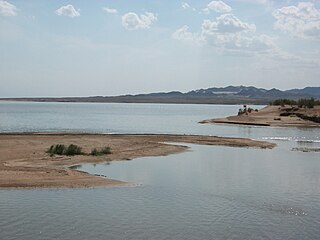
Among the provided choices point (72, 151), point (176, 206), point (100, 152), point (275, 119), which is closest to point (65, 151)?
point (72, 151)

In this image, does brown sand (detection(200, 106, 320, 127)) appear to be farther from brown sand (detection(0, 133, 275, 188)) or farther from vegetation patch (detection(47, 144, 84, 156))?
vegetation patch (detection(47, 144, 84, 156))

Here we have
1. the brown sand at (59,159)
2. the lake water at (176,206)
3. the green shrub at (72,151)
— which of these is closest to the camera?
the lake water at (176,206)

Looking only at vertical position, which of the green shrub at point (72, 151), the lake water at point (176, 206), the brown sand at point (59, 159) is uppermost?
the green shrub at point (72, 151)

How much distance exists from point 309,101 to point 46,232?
7945 centimetres

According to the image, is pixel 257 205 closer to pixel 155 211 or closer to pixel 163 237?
pixel 155 211

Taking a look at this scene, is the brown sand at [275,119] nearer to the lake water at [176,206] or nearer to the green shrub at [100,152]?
the green shrub at [100,152]

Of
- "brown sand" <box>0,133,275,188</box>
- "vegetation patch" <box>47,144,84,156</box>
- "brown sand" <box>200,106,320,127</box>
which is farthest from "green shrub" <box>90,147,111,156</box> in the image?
"brown sand" <box>200,106,320,127</box>

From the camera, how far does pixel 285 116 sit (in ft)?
267

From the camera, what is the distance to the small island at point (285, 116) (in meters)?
72.7

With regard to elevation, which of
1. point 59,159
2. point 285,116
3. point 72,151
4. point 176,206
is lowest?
point 176,206

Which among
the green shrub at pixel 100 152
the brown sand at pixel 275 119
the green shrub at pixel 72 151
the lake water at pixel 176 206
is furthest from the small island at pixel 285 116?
the lake water at pixel 176 206

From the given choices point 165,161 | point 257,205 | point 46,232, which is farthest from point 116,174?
point 46,232

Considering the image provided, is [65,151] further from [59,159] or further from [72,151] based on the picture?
[59,159]

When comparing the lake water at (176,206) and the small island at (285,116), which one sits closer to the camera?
the lake water at (176,206)
